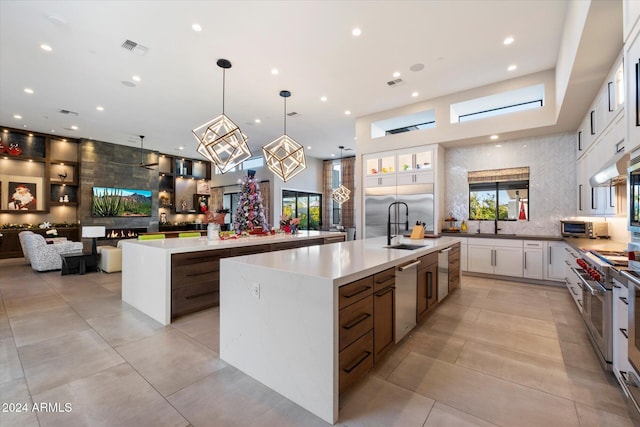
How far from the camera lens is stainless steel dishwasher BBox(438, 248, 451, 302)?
12.0ft

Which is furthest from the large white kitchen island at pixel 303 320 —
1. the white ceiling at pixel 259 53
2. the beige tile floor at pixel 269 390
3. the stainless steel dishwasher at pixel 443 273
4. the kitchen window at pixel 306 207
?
the kitchen window at pixel 306 207

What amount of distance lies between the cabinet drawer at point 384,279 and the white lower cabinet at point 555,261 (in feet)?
14.0

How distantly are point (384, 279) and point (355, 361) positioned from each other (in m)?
0.67

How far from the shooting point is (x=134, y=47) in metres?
4.08

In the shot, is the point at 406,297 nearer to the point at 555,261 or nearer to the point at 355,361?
the point at 355,361

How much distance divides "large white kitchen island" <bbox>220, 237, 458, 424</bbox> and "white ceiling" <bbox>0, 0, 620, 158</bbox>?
10.4ft

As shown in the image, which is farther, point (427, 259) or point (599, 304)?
point (427, 259)

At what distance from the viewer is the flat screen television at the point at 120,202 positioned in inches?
369

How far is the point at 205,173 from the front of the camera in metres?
12.8

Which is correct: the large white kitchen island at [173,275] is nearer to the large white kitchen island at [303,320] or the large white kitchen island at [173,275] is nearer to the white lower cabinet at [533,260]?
the large white kitchen island at [303,320]

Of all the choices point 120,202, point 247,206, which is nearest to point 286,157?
point 247,206

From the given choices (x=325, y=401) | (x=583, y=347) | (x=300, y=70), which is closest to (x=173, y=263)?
(x=325, y=401)

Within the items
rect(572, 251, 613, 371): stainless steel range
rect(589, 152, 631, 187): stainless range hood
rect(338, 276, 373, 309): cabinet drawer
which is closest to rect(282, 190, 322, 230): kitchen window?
rect(589, 152, 631, 187): stainless range hood

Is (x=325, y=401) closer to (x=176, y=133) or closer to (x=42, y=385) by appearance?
Answer: (x=42, y=385)
